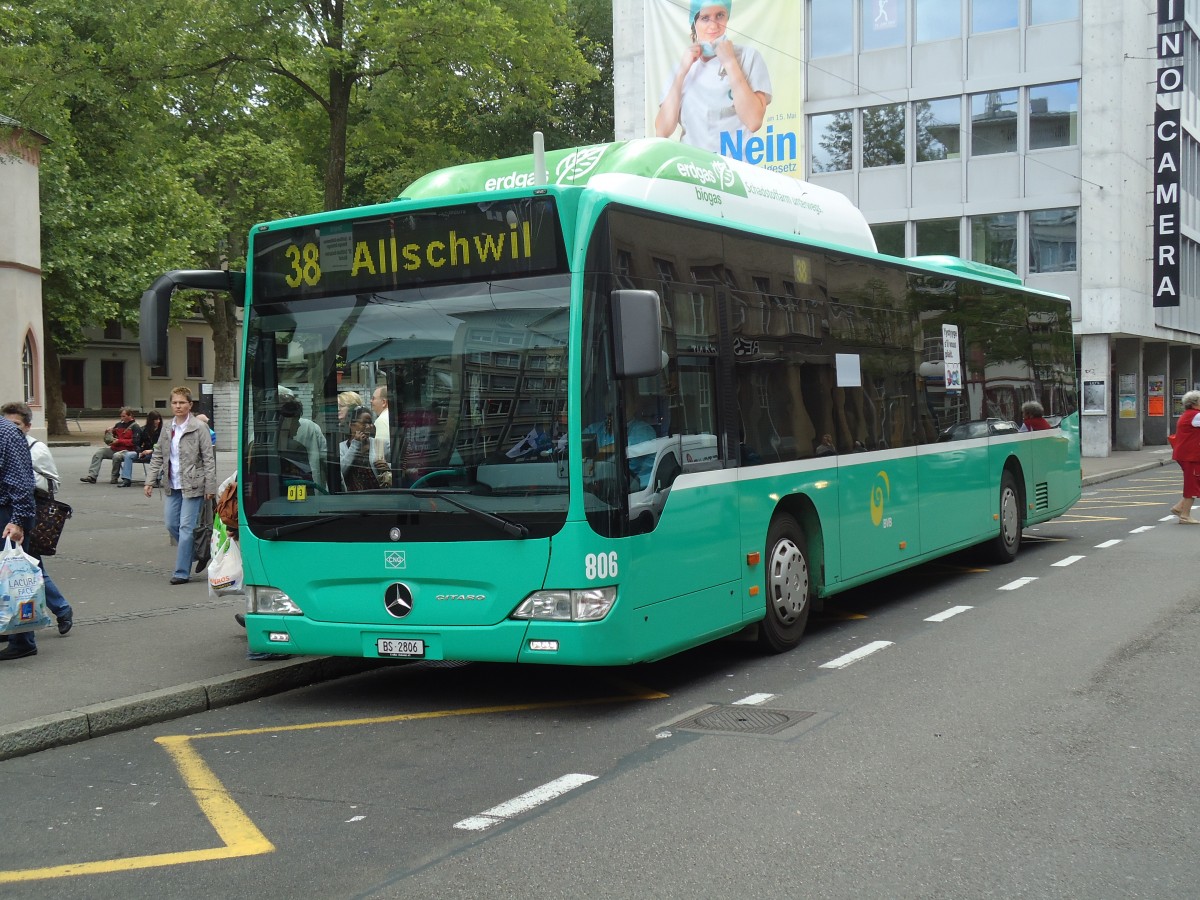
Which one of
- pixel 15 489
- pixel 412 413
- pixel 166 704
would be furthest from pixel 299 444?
pixel 15 489

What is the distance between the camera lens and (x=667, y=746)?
254 inches

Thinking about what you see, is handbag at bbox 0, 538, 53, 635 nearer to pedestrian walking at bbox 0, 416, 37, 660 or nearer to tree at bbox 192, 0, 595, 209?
pedestrian walking at bbox 0, 416, 37, 660

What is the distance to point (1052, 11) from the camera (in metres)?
33.3

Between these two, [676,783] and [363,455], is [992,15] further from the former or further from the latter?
[676,783]

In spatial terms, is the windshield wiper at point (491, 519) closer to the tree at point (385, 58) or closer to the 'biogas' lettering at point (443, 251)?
the 'biogas' lettering at point (443, 251)

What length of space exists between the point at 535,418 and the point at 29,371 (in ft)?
108

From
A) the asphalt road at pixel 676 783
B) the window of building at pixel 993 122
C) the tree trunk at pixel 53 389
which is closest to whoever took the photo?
the asphalt road at pixel 676 783

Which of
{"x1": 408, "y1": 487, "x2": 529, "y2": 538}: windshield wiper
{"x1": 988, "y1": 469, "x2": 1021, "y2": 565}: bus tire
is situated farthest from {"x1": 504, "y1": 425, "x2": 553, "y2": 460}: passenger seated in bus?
{"x1": 988, "y1": 469, "x2": 1021, "y2": 565}: bus tire

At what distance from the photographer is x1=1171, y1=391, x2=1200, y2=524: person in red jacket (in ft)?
58.3

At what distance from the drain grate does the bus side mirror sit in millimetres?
1879

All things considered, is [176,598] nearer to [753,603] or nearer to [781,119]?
[753,603]

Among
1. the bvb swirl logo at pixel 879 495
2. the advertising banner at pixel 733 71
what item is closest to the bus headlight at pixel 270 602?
the bvb swirl logo at pixel 879 495

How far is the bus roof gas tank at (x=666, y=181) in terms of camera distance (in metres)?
8.61

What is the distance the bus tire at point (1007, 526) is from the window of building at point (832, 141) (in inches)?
932
